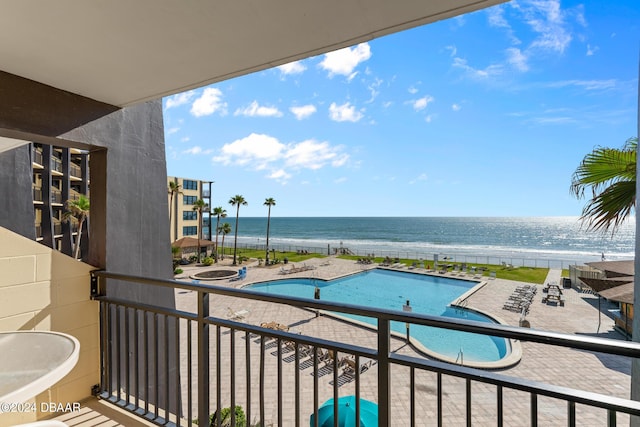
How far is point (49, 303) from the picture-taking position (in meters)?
2.04

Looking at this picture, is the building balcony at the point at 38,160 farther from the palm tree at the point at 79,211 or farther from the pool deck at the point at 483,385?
the pool deck at the point at 483,385

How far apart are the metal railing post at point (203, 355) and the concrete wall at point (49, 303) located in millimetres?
1117

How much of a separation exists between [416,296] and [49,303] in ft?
47.7

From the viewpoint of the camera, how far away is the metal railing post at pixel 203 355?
1652 mm

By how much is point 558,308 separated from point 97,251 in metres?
15.1

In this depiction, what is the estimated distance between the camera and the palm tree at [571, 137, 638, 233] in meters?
1.67

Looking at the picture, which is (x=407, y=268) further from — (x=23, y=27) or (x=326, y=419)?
(x=23, y=27)

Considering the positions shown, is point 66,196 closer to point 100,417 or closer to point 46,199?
point 46,199

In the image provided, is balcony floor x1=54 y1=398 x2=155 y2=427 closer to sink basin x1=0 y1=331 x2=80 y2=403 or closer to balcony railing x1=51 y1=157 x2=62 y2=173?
sink basin x1=0 y1=331 x2=80 y2=403

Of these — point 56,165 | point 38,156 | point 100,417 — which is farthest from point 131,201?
point 56,165

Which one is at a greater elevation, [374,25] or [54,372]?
[374,25]

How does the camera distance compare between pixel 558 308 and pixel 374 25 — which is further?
pixel 558 308

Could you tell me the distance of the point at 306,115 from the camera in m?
39.0

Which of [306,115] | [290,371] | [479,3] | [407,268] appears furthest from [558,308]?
[306,115]
